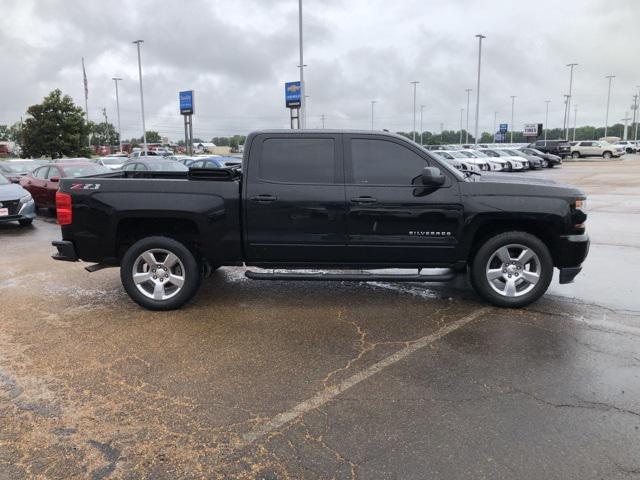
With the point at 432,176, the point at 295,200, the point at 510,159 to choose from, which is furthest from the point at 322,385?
the point at 510,159

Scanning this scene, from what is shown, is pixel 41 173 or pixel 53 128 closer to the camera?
pixel 41 173

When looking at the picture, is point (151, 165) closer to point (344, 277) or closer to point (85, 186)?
point (85, 186)

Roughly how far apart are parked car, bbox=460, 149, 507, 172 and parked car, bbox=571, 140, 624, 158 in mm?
25158

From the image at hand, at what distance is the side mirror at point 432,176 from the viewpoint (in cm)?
520

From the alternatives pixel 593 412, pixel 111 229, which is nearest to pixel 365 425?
pixel 593 412

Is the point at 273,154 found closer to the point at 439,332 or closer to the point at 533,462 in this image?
the point at 439,332

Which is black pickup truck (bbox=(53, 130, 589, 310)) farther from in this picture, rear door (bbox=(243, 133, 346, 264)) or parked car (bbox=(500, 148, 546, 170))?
parked car (bbox=(500, 148, 546, 170))

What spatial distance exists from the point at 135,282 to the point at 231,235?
1.14 m

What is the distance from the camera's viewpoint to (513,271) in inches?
219

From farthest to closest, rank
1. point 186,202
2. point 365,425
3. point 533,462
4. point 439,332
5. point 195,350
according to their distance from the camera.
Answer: point 186,202 → point 439,332 → point 195,350 → point 365,425 → point 533,462

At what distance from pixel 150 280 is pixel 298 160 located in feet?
6.60

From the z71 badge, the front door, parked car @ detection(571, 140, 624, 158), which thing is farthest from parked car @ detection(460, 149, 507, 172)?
the z71 badge

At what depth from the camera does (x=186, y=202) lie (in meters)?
5.45

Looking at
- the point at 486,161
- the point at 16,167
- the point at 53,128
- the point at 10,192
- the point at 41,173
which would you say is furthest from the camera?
the point at 53,128
